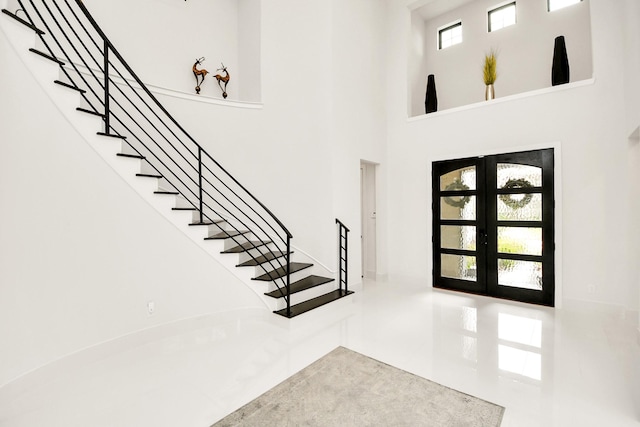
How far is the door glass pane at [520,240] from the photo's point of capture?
439 cm

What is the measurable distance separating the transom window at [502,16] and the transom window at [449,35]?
55 centimetres

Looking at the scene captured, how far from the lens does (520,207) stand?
4.50 m

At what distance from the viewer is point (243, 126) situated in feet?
16.6

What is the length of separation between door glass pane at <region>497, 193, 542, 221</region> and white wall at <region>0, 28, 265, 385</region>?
4.58 meters

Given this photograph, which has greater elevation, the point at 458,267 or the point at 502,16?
the point at 502,16

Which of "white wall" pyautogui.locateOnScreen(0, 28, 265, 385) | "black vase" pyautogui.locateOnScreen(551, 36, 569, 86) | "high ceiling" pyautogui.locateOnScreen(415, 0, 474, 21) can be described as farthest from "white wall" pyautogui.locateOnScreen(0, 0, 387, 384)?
"black vase" pyautogui.locateOnScreen(551, 36, 569, 86)

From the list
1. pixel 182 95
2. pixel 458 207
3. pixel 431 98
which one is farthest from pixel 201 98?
pixel 458 207

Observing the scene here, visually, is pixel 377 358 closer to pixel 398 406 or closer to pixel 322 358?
pixel 322 358

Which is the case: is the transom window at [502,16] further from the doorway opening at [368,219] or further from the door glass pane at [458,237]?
the door glass pane at [458,237]

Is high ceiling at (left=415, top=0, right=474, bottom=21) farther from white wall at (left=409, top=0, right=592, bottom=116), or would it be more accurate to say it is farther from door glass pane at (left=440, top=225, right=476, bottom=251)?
door glass pane at (left=440, top=225, right=476, bottom=251)

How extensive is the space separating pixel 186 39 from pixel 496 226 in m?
6.02

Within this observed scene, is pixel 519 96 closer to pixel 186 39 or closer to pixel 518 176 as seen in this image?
pixel 518 176

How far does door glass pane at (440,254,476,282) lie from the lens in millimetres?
4949

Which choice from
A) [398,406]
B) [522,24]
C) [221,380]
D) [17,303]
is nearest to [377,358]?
[398,406]
